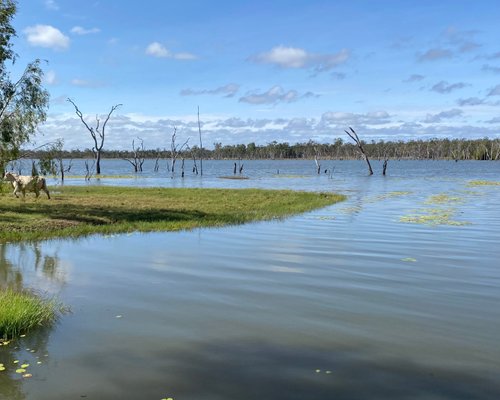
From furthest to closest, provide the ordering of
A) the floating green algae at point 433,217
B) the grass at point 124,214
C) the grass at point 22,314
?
the floating green algae at point 433,217, the grass at point 124,214, the grass at point 22,314

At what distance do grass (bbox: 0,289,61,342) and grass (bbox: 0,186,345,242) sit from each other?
9066 millimetres

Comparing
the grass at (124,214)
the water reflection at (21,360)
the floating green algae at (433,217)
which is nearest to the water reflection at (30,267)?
the grass at (124,214)

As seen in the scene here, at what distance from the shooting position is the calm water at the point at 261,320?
21.6 feet

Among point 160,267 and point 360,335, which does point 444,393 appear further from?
point 160,267

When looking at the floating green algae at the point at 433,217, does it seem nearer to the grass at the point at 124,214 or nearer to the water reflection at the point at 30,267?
the grass at the point at 124,214

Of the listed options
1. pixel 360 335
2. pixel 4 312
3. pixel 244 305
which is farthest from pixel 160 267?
pixel 360 335

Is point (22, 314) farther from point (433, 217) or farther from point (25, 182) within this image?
point (25, 182)

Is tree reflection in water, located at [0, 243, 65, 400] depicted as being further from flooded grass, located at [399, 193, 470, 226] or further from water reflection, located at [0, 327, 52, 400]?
flooded grass, located at [399, 193, 470, 226]

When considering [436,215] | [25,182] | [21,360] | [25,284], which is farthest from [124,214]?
[21,360]

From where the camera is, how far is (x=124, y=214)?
24.2 m

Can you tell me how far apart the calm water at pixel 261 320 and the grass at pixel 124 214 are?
2.35 m

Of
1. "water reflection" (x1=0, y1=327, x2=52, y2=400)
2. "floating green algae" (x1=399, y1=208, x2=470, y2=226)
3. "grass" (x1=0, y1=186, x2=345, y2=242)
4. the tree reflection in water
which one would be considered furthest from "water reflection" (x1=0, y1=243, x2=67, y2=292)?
"floating green algae" (x1=399, y1=208, x2=470, y2=226)

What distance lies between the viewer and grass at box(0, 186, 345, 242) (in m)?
19.6

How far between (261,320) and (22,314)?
381 centimetres
